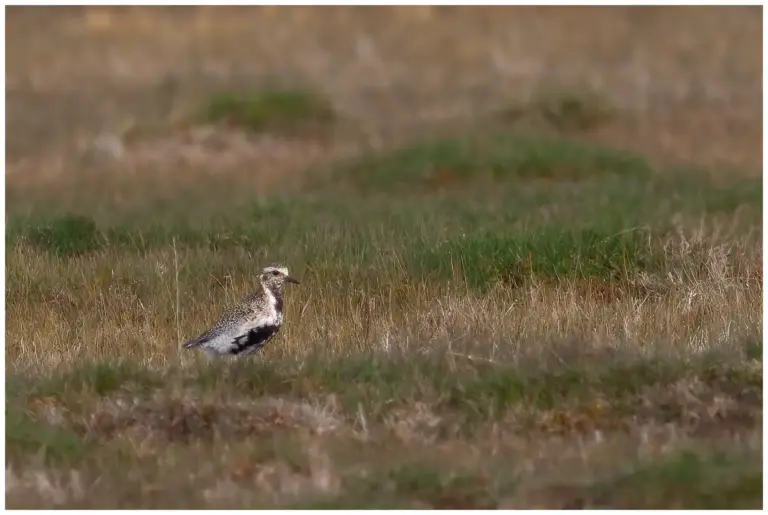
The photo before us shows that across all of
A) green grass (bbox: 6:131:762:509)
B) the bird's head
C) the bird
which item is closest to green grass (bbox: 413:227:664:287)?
green grass (bbox: 6:131:762:509)

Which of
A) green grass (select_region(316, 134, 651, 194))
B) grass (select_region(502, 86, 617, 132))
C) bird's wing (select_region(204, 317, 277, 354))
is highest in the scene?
bird's wing (select_region(204, 317, 277, 354))

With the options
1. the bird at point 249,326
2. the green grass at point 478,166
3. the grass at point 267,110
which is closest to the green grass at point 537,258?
the bird at point 249,326

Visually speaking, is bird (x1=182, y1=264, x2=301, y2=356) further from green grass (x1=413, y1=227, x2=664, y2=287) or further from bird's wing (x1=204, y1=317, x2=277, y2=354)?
green grass (x1=413, y1=227, x2=664, y2=287)

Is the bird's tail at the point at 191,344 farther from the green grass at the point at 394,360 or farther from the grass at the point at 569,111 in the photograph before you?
the grass at the point at 569,111

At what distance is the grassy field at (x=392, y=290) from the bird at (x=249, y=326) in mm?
226

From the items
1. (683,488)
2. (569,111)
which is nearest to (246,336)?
(683,488)

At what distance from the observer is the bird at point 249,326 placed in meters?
9.91

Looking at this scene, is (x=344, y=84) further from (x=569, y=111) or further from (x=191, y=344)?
(x=191, y=344)

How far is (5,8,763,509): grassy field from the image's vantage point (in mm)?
8117

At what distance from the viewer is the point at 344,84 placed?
2647cm

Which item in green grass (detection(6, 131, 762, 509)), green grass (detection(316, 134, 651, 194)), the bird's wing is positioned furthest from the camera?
green grass (detection(316, 134, 651, 194))

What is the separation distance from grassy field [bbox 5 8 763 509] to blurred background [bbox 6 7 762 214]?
9 centimetres

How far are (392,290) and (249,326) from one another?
2333mm

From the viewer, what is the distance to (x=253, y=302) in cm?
1005
